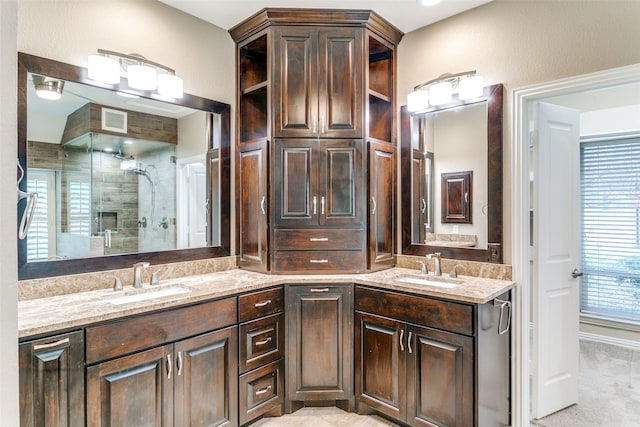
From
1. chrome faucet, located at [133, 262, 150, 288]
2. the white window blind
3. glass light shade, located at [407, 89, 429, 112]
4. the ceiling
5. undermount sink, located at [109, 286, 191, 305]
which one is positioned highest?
the ceiling

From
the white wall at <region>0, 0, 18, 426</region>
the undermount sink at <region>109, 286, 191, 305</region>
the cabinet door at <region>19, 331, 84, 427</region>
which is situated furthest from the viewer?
the undermount sink at <region>109, 286, 191, 305</region>

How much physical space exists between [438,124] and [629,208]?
2416mm

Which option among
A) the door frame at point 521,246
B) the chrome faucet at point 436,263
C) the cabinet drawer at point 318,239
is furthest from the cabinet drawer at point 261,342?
the door frame at point 521,246

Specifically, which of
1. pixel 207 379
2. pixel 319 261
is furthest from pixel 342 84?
pixel 207 379

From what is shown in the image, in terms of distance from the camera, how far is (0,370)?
1.71ft

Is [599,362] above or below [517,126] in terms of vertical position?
below

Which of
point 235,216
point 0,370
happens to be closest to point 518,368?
point 235,216

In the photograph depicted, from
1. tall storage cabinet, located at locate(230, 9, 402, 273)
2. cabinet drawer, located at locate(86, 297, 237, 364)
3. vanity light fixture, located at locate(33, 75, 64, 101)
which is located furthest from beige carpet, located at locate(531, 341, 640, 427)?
vanity light fixture, located at locate(33, 75, 64, 101)

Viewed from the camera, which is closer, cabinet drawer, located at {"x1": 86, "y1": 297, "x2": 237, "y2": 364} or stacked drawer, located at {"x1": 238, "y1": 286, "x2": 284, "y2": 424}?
cabinet drawer, located at {"x1": 86, "y1": 297, "x2": 237, "y2": 364}

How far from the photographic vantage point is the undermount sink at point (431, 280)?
7.59 feet

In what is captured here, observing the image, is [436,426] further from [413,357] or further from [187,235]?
[187,235]

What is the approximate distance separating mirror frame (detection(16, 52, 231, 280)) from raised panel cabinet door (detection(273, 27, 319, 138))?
501 millimetres

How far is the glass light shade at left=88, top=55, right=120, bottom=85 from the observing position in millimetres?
2035

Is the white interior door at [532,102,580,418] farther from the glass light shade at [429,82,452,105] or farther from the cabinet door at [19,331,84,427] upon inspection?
the cabinet door at [19,331,84,427]
